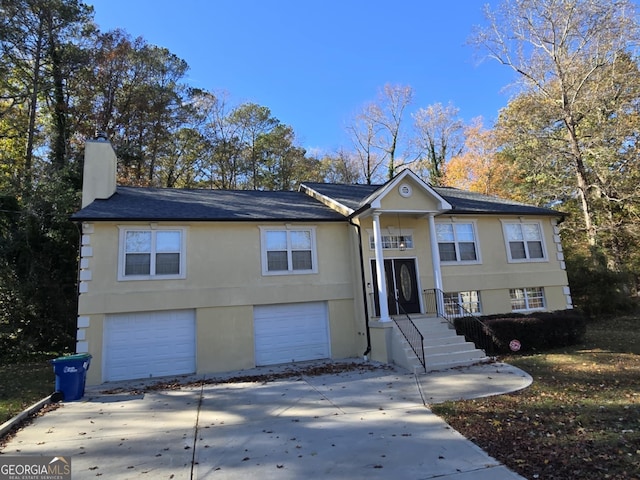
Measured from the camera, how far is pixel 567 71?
2181 centimetres

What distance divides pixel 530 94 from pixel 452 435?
24519mm

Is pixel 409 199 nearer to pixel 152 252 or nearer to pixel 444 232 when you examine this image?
pixel 444 232

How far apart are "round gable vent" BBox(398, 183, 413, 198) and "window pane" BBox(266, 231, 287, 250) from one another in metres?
4.16

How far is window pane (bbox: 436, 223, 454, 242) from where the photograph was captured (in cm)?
1442

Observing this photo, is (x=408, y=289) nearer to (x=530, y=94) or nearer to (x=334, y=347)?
(x=334, y=347)

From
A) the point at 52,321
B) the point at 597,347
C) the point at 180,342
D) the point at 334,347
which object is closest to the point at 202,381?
the point at 180,342

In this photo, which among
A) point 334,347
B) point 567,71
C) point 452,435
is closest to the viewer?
point 452,435

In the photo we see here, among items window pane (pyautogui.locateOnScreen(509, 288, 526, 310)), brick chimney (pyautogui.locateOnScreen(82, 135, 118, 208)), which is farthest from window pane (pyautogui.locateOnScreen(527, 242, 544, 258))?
brick chimney (pyautogui.locateOnScreen(82, 135, 118, 208))

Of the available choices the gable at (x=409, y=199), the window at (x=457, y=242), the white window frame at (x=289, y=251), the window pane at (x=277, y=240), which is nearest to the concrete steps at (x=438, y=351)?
the window at (x=457, y=242)

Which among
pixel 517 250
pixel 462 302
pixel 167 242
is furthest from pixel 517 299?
pixel 167 242

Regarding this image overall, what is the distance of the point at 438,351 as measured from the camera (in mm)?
10844

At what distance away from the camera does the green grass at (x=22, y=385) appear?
771 centimetres

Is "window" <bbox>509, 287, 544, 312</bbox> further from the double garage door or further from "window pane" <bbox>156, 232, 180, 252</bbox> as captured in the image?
"window pane" <bbox>156, 232, 180, 252</bbox>

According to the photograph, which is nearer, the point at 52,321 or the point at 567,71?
the point at 52,321
